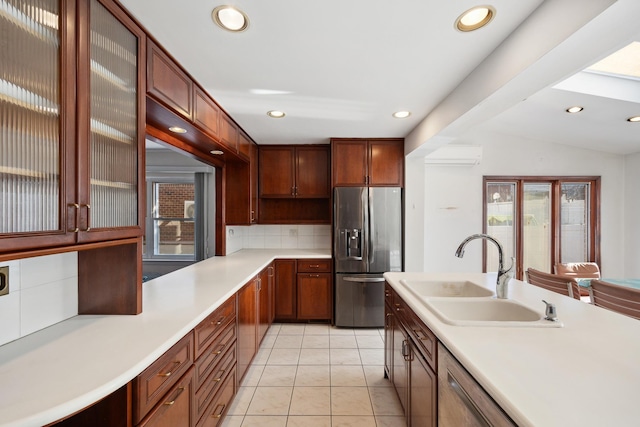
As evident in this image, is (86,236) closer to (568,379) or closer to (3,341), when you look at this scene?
(3,341)

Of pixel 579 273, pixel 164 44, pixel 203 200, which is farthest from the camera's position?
pixel 579 273

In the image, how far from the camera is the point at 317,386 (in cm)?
231

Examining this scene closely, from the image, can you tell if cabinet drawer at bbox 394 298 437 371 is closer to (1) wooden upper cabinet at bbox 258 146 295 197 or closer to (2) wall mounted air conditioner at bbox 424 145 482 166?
(1) wooden upper cabinet at bbox 258 146 295 197

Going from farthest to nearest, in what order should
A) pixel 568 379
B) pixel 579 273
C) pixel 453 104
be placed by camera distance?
pixel 579 273
pixel 453 104
pixel 568 379

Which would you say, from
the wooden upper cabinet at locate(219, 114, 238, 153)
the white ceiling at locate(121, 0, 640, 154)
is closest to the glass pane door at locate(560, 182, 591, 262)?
the white ceiling at locate(121, 0, 640, 154)

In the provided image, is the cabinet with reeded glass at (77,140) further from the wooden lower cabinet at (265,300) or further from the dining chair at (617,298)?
the dining chair at (617,298)

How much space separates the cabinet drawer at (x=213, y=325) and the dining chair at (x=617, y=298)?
7.79 ft

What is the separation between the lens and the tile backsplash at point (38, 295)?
1124 millimetres

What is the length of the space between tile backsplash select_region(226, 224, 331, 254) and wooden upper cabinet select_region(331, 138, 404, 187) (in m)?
0.95

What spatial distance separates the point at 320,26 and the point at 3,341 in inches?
74.3

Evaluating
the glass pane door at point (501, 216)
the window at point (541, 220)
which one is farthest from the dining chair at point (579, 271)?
the glass pane door at point (501, 216)

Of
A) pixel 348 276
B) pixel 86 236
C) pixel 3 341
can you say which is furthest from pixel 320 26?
pixel 348 276

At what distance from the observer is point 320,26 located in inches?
56.2

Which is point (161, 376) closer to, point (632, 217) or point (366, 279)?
point (366, 279)
